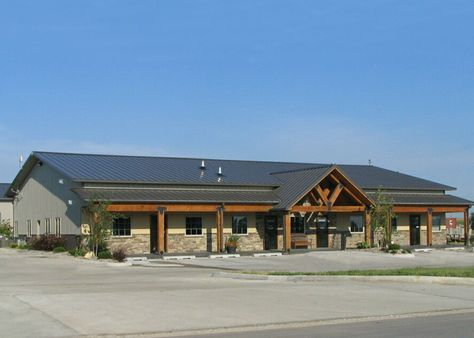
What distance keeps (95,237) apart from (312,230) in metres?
14.4

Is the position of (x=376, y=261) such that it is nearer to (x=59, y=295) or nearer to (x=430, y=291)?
(x=430, y=291)

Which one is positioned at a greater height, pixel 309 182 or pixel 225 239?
pixel 309 182

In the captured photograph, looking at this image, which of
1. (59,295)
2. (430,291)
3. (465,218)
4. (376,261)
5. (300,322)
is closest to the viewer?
(300,322)

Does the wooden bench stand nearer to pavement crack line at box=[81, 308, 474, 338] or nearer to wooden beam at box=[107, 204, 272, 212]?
wooden beam at box=[107, 204, 272, 212]

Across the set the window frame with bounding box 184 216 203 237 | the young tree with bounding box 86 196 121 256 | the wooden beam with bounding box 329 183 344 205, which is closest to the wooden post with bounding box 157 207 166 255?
the young tree with bounding box 86 196 121 256

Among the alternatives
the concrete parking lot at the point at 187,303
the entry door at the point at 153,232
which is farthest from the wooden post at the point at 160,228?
the concrete parking lot at the point at 187,303

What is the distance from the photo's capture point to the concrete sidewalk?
2689 centimetres

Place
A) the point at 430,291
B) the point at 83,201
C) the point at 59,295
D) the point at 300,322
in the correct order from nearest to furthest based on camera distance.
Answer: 1. the point at 300,322
2. the point at 59,295
3. the point at 430,291
4. the point at 83,201

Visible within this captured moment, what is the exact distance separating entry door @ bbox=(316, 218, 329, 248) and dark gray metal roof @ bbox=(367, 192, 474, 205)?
3.74 m

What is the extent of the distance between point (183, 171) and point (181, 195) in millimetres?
4368

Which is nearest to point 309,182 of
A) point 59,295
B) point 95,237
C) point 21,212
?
point 95,237

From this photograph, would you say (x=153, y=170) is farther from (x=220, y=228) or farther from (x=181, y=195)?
(x=220, y=228)

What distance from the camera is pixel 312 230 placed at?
40.5 metres

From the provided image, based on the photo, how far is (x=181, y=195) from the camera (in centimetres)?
3638
